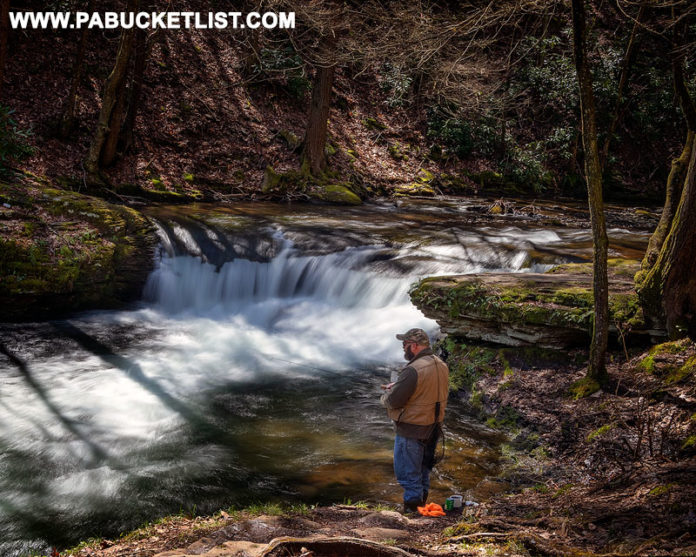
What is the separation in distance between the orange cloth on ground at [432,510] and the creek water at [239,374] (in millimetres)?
585

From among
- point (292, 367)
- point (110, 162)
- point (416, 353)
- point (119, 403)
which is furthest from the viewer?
point (110, 162)

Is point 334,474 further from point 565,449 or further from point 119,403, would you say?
point 119,403

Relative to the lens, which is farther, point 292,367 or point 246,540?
point 292,367

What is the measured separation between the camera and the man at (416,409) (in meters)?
5.41

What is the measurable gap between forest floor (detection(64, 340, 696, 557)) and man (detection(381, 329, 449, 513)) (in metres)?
0.40

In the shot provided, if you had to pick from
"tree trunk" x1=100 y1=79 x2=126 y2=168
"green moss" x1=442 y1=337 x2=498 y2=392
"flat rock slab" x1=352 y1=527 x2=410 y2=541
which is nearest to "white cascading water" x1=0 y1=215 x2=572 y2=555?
"green moss" x1=442 y1=337 x2=498 y2=392

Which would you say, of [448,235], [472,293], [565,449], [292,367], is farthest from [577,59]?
[448,235]

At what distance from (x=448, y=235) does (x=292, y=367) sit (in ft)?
22.2

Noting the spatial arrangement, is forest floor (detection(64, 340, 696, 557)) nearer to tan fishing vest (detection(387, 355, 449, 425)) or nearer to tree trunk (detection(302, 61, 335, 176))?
tan fishing vest (detection(387, 355, 449, 425))

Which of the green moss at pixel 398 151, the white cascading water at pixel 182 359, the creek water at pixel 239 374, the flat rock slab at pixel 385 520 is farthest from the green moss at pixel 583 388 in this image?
the green moss at pixel 398 151

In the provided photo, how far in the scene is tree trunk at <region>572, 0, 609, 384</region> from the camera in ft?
20.4

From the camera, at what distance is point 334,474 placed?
20.7ft

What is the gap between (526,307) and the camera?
8195 millimetres

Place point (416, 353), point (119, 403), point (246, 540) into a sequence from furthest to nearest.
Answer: point (119, 403) < point (416, 353) < point (246, 540)
